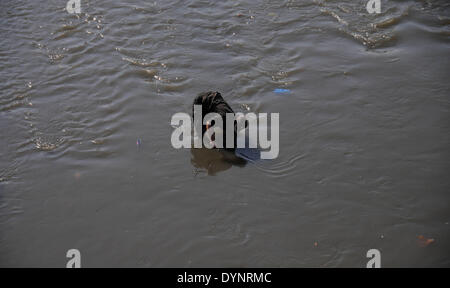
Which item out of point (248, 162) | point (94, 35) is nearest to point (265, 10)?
point (94, 35)

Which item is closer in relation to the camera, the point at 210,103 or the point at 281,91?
the point at 210,103

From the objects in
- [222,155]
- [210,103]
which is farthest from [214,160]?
[210,103]

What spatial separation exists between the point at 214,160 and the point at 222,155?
0.11 m

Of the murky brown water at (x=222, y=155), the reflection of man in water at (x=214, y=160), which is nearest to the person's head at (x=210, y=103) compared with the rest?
the reflection of man in water at (x=214, y=160)

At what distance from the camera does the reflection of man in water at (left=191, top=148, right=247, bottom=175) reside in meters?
4.73

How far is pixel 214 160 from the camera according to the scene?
15.9 ft

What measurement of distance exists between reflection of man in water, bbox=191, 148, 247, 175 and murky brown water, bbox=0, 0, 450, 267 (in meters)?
0.03

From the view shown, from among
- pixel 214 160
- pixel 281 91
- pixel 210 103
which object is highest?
pixel 281 91

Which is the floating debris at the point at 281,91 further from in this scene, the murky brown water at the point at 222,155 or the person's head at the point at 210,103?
the person's head at the point at 210,103

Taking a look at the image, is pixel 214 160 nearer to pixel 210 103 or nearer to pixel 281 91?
pixel 210 103

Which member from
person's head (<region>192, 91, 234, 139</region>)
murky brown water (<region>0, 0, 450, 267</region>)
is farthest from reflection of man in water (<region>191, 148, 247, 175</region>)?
person's head (<region>192, 91, 234, 139</region>)

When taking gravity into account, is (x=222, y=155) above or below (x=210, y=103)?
below

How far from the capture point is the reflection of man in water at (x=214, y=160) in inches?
186

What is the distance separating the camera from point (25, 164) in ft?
16.1
